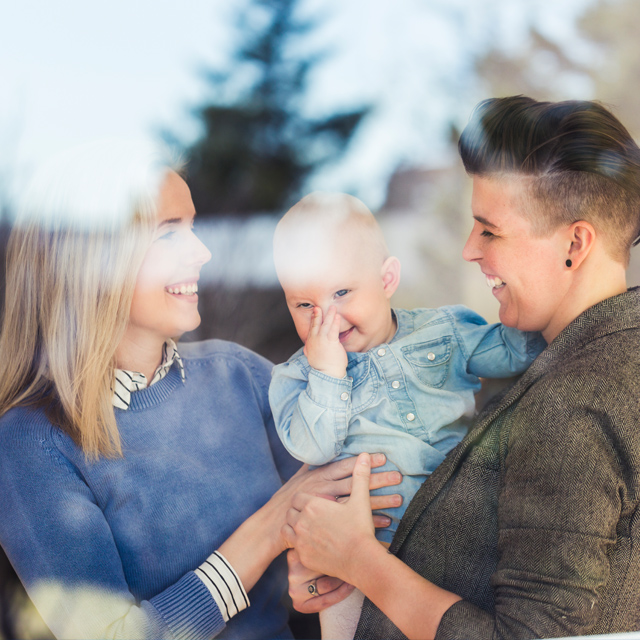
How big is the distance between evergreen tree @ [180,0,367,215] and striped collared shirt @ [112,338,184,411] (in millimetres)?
329

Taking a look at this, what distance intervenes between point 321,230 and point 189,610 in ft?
2.62

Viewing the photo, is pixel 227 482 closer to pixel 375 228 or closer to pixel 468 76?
pixel 375 228

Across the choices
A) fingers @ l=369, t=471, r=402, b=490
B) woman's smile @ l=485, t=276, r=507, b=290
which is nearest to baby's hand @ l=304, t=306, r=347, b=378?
fingers @ l=369, t=471, r=402, b=490

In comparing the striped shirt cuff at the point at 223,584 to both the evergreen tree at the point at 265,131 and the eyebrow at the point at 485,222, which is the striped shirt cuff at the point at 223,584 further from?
the eyebrow at the point at 485,222

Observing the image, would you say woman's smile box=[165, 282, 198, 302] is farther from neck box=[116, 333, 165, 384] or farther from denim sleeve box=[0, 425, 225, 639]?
denim sleeve box=[0, 425, 225, 639]

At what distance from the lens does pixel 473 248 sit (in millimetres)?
1206

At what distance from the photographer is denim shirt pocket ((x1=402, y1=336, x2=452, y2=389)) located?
1293 mm

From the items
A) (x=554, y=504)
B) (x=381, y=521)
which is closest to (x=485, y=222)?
(x=554, y=504)

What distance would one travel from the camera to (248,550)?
122 cm

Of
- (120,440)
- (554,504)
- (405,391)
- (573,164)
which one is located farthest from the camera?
(405,391)

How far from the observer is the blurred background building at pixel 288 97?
3.48 ft

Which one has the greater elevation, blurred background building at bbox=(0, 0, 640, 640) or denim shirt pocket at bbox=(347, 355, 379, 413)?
blurred background building at bbox=(0, 0, 640, 640)

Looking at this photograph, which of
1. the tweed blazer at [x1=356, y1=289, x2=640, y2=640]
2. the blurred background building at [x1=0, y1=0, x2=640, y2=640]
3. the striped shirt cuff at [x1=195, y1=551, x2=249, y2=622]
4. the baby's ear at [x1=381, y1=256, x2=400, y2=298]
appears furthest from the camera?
the baby's ear at [x1=381, y1=256, x2=400, y2=298]

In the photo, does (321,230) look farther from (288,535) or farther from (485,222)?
(288,535)
